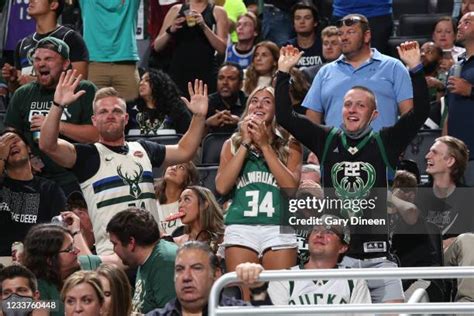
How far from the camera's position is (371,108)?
389 inches

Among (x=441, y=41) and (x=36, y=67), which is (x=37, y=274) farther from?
(x=441, y=41)

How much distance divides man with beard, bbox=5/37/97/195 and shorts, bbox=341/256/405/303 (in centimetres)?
241

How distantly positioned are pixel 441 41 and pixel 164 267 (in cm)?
562

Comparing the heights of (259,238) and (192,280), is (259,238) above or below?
above

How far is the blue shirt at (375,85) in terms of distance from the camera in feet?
35.4

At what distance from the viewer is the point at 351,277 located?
740cm

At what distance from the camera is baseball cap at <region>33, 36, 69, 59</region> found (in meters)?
11.0

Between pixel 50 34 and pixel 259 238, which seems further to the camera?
pixel 50 34

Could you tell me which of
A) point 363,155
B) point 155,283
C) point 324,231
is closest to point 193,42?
point 363,155

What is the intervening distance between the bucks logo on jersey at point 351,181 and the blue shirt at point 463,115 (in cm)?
186

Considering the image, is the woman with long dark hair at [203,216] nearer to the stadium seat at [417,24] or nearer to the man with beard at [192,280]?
the man with beard at [192,280]

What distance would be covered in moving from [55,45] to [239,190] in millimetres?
1982

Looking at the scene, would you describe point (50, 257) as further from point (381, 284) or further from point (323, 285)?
point (381, 284)

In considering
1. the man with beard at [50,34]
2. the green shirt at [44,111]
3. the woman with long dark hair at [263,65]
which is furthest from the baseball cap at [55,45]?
the woman with long dark hair at [263,65]
